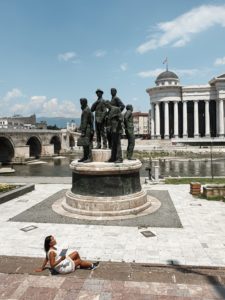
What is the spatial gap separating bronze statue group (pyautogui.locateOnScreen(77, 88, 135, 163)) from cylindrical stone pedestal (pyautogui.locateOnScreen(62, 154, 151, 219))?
33.4 inches

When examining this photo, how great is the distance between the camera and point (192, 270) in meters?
7.91

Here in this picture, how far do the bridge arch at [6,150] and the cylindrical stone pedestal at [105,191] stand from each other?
43.0 meters

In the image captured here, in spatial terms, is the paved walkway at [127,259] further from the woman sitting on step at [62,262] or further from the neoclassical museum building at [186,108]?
the neoclassical museum building at [186,108]

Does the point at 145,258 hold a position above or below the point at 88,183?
below

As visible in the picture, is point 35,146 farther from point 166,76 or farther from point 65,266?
point 65,266

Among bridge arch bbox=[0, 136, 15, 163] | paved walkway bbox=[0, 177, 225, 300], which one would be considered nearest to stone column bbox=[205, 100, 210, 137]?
bridge arch bbox=[0, 136, 15, 163]

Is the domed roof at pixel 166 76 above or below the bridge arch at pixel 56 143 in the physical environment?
above

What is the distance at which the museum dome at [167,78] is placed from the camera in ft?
304

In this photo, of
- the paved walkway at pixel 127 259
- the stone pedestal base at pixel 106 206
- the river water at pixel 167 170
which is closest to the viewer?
the paved walkway at pixel 127 259

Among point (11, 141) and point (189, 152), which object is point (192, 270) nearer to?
point (11, 141)

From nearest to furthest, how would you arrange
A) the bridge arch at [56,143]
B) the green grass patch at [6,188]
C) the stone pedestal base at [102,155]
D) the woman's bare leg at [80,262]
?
the woman's bare leg at [80,262], the stone pedestal base at [102,155], the green grass patch at [6,188], the bridge arch at [56,143]

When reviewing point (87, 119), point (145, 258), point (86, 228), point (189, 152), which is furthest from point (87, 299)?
point (189, 152)

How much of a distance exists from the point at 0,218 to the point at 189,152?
58536 millimetres

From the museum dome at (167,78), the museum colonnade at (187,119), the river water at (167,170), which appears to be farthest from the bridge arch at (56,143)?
the museum dome at (167,78)
